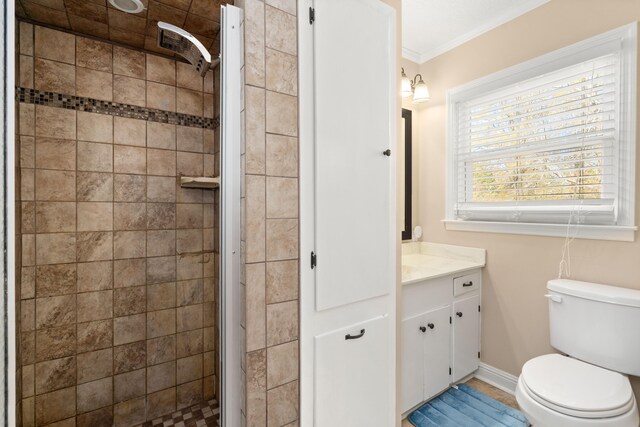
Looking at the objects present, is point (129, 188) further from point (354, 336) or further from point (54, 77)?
point (354, 336)

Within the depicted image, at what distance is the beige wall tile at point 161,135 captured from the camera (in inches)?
73.4

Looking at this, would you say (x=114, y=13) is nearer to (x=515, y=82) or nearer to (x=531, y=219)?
(x=515, y=82)

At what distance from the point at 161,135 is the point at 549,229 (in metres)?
2.42

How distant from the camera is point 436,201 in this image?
249 cm

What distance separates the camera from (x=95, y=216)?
1.73m

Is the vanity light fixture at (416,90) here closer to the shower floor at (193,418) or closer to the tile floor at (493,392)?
the tile floor at (493,392)

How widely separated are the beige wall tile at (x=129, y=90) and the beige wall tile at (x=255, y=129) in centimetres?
117

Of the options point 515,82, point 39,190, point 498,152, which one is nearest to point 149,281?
point 39,190

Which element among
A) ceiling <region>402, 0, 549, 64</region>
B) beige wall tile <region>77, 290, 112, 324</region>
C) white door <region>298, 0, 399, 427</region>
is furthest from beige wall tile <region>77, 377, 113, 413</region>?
ceiling <region>402, 0, 549, 64</region>

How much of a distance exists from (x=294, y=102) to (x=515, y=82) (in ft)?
5.58

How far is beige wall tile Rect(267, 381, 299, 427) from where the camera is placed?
111 centimetres

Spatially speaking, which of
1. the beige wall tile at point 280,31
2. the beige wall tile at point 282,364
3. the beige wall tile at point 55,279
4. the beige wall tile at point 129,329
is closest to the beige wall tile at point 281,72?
the beige wall tile at point 280,31

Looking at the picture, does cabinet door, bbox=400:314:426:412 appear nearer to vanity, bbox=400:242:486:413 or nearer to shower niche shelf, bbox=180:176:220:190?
vanity, bbox=400:242:486:413

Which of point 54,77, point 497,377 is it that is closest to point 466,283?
point 497,377
